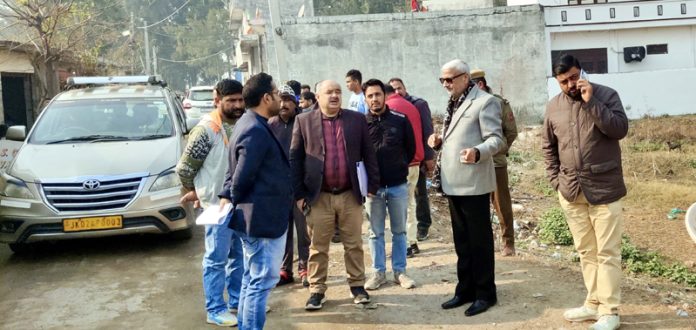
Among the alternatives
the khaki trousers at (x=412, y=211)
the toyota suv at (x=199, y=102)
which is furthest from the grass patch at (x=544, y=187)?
the toyota suv at (x=199, y=102)

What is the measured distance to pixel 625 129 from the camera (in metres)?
4.23

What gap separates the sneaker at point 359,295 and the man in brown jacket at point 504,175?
6.05 feet

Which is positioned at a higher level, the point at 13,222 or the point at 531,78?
the point at 531,78

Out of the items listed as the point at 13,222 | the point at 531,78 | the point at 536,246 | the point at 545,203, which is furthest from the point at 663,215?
the point at 531,78

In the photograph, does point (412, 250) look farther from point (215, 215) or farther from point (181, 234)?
point (215, 215)

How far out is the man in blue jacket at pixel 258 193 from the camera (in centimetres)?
392

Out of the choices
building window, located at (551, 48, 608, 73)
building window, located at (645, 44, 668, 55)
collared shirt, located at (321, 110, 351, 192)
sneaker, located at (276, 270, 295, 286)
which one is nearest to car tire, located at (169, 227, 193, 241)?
sneaker, located at (276, 270, 295, 286)

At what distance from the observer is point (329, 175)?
511 centimetres

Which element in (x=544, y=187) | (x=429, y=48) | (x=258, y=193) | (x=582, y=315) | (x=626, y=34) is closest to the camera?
(x=258, y=193)

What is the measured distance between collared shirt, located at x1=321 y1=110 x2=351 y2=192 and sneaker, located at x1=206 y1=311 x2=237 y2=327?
1.32 m

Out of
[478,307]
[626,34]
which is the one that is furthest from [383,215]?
[626,34]

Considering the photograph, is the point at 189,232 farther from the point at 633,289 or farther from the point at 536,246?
the point at 633,289

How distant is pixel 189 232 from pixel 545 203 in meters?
6.39

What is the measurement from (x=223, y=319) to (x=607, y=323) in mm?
2899
